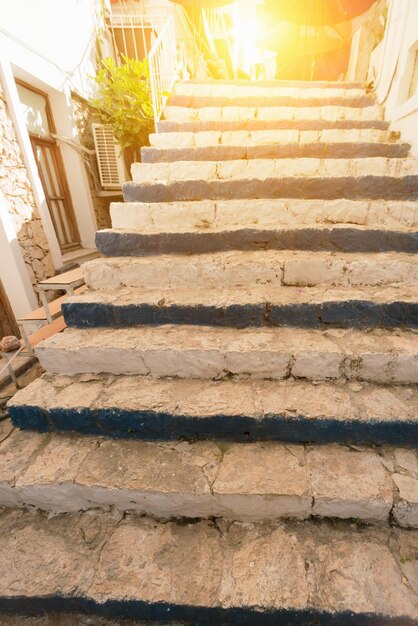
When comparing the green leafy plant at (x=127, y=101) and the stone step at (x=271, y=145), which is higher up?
the green leafy plant at (x=127, y=101)

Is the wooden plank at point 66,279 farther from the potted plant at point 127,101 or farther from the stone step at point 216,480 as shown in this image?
the potted plant at point 127,101

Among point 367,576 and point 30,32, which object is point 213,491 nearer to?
point 367,576

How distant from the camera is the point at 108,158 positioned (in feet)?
20.0

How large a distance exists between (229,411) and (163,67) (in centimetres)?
572

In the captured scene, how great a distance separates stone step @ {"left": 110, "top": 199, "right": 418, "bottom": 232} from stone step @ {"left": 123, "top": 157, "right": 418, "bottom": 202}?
0.22 metres

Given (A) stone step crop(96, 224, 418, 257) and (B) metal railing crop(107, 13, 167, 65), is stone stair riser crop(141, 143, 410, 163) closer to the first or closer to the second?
(A) stone step crop(96, 224, 418, 257)

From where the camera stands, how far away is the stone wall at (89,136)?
18.4 ft

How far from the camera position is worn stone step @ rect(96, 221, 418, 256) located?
2.48 m

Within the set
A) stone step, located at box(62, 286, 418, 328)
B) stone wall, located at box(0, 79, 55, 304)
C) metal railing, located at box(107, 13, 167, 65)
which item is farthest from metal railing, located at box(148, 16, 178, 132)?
stone step, located at box(62, 286, 418, 328)

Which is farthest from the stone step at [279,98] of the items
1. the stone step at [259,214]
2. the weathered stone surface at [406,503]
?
the weathered stone surface at [406,503]

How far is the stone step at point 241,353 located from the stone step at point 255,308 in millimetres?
80

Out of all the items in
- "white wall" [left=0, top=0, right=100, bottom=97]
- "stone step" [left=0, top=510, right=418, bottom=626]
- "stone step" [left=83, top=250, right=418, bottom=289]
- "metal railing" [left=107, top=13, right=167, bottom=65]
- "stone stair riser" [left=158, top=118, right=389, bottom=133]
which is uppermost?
"metal railing" [left=107, top=13, right=167, bottom=65]

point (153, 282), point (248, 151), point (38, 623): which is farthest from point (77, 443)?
point (248, 151)

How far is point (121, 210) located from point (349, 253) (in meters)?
2.31
